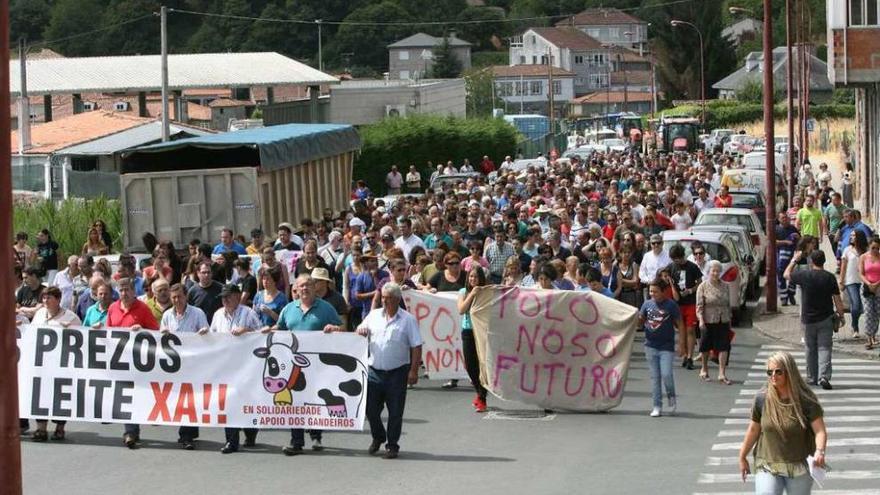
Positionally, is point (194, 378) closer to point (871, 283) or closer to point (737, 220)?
point (871, 283)

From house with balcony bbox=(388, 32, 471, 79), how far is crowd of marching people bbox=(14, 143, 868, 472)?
145m

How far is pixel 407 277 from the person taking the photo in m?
19.7

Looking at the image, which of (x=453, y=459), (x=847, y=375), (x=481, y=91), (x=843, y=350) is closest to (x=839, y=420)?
(x=847, y=375)

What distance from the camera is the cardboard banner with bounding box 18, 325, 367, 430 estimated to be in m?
15.0

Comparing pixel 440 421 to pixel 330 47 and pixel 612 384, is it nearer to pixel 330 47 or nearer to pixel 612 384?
pixel 612 384

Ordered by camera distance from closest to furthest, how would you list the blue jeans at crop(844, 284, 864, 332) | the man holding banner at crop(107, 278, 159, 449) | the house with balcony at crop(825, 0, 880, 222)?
the man holding banner at crop(107, 278, 159, 449)
the blue jeans at crop(844, 284, 864, 332)
the house with balcony at crop(825, 0, 880, 222)

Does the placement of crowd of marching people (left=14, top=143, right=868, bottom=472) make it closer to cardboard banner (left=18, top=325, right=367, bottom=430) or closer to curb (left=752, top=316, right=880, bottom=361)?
cardboard banner (left=18, top=325, right=367, bottom=430)

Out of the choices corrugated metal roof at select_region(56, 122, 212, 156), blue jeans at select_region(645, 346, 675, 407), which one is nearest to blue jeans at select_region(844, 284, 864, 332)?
blue jeans at select_region(645, 346, 675, 407)

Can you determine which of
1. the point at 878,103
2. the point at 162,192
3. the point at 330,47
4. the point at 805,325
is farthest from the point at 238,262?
the point at 330,47

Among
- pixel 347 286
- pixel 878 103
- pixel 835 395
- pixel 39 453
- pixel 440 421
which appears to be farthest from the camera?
pixel 878 103

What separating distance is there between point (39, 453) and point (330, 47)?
146m

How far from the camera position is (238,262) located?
62.9 ft

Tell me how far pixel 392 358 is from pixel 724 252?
11505 mm

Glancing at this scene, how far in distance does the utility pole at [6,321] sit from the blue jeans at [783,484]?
4839 millimetres
